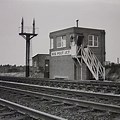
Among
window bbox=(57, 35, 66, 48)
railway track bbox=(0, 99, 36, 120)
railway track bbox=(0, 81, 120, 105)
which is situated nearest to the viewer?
railway track bbox=(0, 99, 36, 120)

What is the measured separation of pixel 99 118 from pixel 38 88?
7.31 metres

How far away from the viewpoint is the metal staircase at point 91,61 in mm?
21062

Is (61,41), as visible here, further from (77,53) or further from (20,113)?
(20,113)

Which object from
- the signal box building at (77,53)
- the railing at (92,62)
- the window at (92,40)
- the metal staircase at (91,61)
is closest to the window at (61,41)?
the signal box building at (77,53)

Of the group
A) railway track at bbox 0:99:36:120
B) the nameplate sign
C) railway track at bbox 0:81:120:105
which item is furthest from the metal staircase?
railway track at bbox 0:99:36:120

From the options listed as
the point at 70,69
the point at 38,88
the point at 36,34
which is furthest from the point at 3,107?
the point at 36,34

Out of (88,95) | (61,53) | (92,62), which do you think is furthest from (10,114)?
(61,53)

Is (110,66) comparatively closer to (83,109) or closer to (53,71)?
(53,71)

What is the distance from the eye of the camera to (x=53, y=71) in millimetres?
26281

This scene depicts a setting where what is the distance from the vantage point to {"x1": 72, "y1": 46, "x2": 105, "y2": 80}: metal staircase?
21062 mm

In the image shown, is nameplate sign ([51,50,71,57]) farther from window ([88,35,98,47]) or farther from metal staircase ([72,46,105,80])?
window ([88,35,98,47])

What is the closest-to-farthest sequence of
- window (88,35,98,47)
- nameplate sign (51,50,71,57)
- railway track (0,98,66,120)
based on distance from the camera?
railway track (0,98,66,120), nameplate sign (51,50,71,57), window (88,35,98,47)

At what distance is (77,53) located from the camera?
22500 mm

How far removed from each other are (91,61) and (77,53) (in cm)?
164
